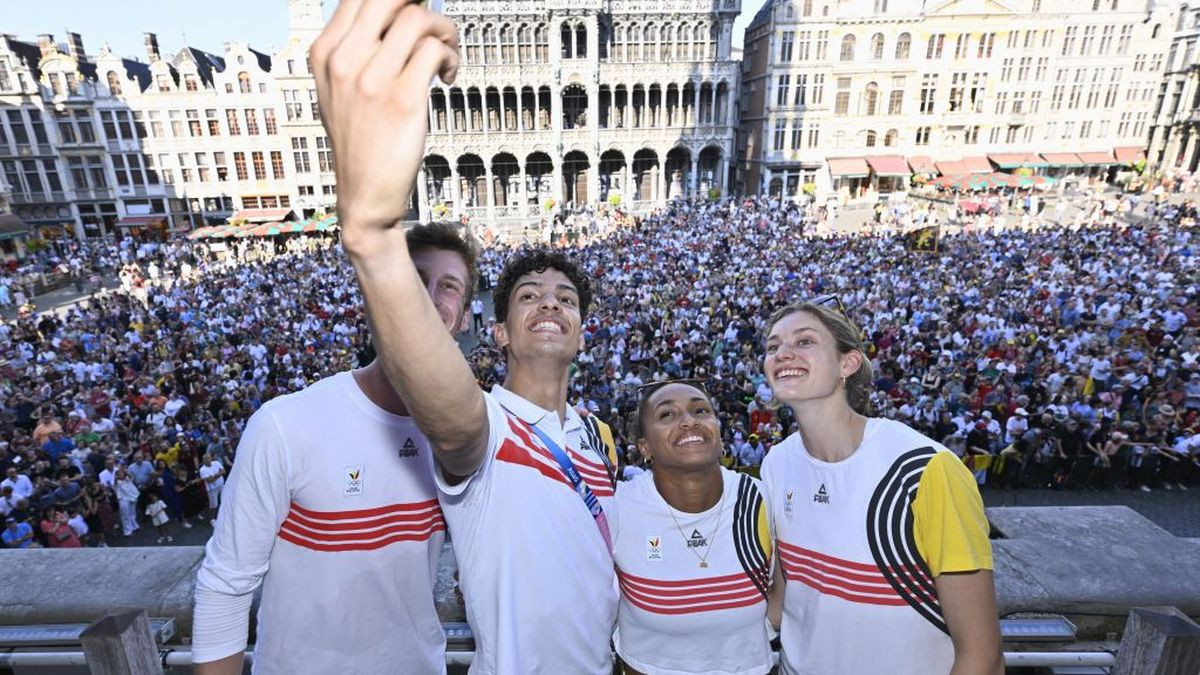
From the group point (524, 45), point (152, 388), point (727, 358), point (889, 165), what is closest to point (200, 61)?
point (524, 45)

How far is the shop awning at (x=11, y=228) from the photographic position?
3268 cm

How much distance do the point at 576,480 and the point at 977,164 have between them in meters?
50.9

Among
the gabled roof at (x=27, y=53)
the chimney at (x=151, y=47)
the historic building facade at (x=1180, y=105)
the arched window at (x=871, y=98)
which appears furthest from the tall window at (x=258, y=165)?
the historic building facade at (x=1180, y=105)

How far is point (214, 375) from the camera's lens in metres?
13.3

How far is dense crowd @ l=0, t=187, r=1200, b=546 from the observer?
373 inches

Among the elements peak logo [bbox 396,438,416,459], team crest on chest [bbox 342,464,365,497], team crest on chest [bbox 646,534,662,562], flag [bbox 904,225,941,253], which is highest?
peak logo [bbox 396,438,416,459]

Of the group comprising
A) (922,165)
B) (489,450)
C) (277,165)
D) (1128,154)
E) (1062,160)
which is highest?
(1128,154)

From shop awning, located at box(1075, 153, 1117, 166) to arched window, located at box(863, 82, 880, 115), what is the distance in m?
16.2

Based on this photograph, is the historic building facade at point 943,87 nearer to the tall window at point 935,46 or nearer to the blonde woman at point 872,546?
the tall window at point 935,46

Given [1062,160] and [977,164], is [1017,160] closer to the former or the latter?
[977,164]

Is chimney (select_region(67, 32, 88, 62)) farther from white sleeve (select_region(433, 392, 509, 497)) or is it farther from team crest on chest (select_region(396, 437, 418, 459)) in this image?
white sleeve (select_region(433, 392, 509, 497))

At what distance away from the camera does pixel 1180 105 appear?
154 ft

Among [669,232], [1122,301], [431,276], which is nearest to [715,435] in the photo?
[431,276]

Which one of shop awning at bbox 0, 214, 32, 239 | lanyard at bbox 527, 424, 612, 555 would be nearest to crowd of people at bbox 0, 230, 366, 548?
lanyard at bbox 527, 424, 612, 555
